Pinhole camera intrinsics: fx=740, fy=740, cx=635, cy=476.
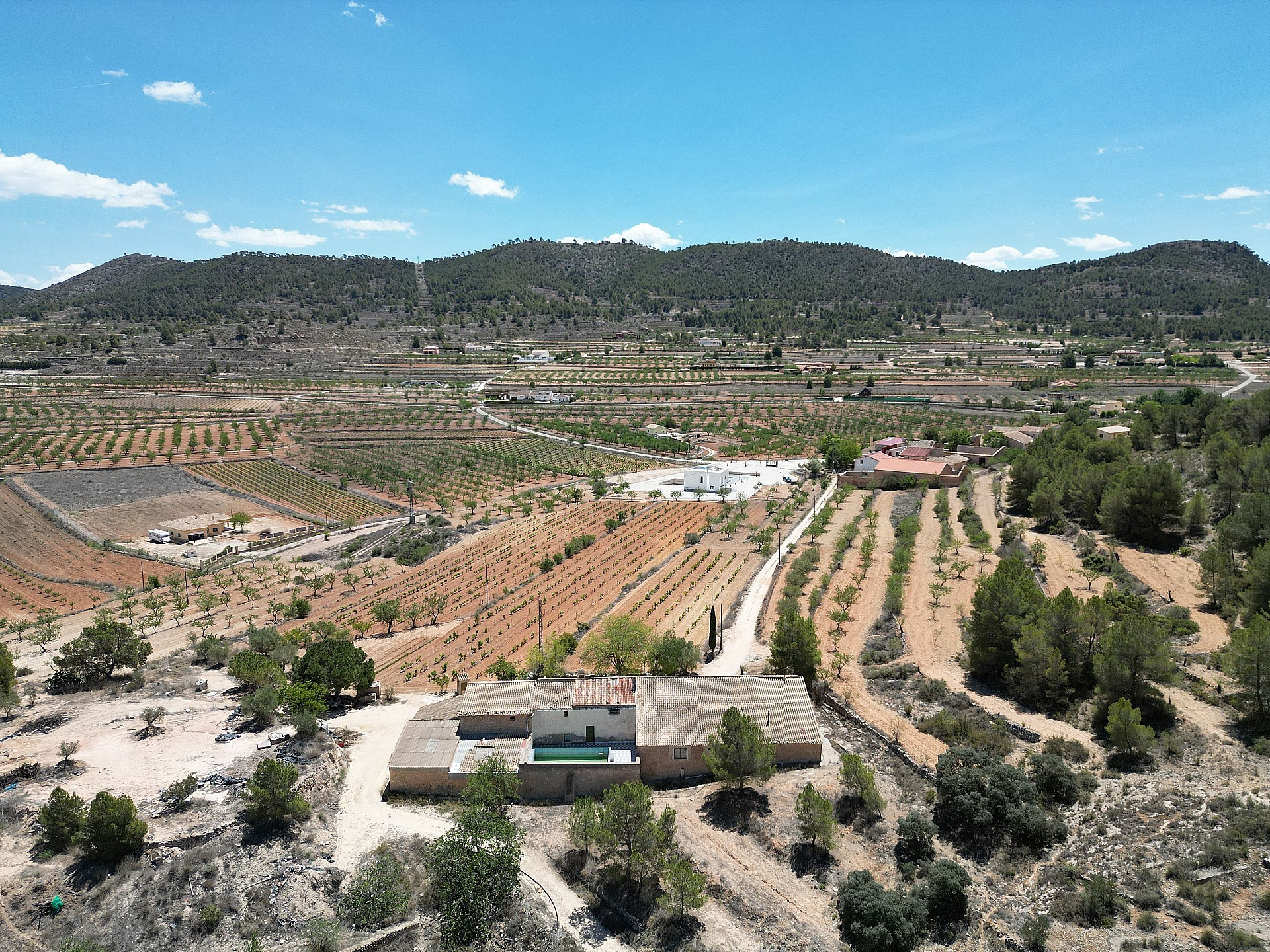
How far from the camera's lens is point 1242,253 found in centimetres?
19188

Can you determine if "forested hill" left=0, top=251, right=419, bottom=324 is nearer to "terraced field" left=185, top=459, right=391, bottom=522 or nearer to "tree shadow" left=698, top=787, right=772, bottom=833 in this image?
"terraced field" left=185, top=459, right=391, bottom=522

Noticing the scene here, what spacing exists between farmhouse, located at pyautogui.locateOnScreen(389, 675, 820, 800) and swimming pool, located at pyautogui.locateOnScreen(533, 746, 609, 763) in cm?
3

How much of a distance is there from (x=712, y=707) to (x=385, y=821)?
9291 millimetres

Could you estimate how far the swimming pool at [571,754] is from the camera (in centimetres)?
2041

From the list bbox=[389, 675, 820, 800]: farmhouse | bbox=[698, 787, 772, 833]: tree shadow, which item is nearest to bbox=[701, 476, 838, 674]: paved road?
bbox=[389, 675, 820, 800]: farmhouse

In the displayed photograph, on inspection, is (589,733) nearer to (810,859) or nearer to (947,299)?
(810,859)

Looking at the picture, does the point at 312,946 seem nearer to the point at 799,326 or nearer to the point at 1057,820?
the point at 1057,820

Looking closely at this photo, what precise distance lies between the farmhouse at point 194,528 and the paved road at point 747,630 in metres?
35.3

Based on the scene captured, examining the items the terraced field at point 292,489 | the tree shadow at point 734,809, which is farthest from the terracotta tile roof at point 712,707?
the terraced field at point 292,489

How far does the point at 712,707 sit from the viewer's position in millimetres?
21609

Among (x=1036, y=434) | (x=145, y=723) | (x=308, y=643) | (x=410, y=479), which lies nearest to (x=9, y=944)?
(x=145, y=723)

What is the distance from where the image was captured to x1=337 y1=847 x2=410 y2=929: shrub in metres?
15.8

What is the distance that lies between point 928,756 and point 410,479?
160 feet

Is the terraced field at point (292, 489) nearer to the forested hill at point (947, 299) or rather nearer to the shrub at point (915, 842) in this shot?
the shrub at point (915, 842)
